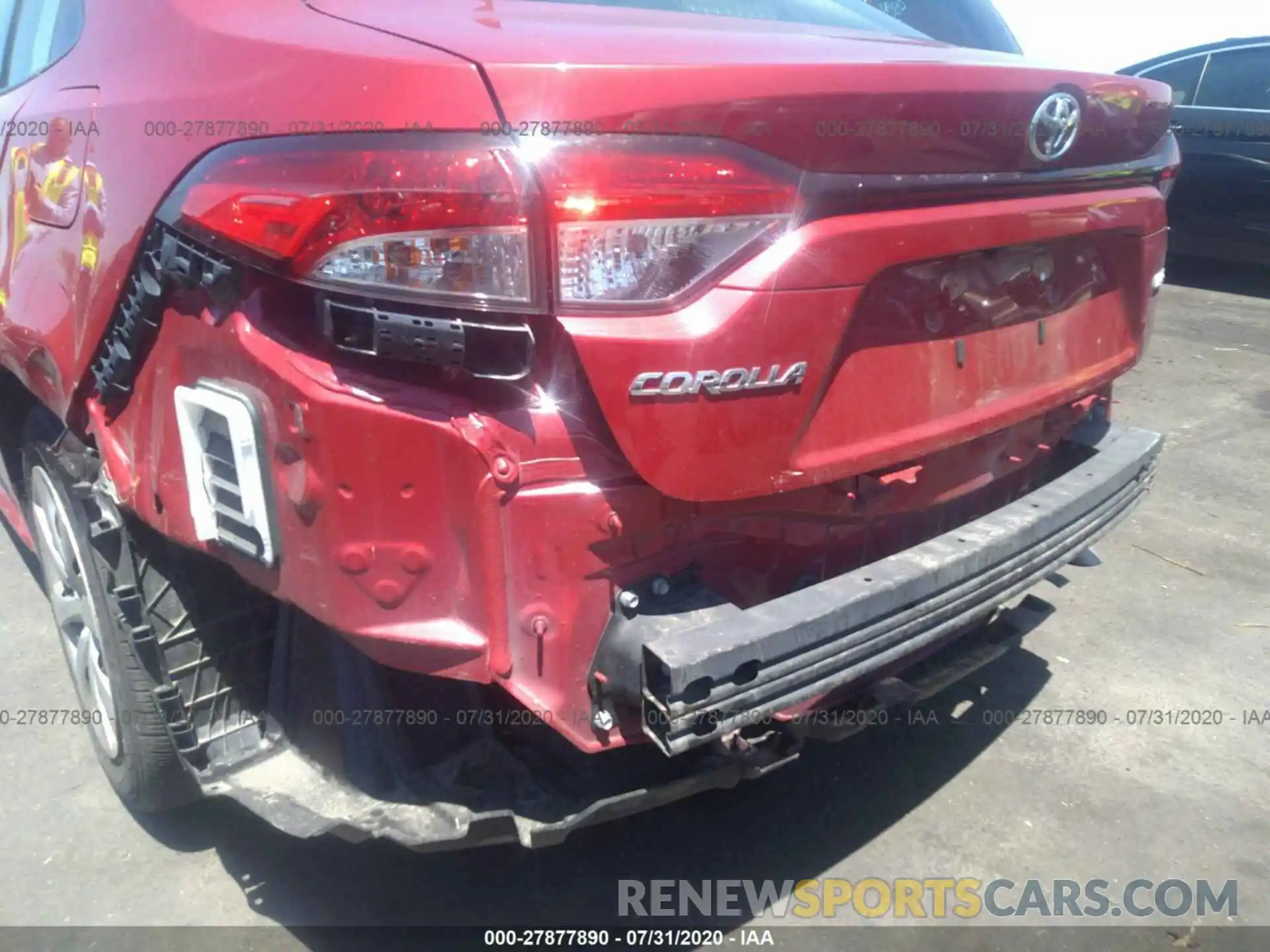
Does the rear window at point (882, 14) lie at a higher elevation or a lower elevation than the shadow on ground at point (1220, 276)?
higher

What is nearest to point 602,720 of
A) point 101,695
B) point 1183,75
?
point 101,695

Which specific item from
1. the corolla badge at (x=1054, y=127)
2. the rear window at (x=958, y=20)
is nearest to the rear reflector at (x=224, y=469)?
the corolla badge at (x=1054, y=127)

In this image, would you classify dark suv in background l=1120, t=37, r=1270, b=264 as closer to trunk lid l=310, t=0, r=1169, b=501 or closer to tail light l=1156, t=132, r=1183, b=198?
tail light l=1156, t=132, r=1183, b=198

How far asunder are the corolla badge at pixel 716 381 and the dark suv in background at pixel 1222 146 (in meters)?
7.82

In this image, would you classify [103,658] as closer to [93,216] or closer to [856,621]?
[93,216]

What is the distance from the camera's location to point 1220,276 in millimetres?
9055

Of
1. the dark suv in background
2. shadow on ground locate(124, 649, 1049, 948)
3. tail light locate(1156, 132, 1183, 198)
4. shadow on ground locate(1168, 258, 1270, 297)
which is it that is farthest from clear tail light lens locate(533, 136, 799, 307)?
shadow on ground locate(1168, 258, 1270, 297)

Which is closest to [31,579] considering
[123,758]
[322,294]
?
[123,758]

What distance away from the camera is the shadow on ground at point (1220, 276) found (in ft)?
28.1

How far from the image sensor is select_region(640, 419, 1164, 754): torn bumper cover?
4.89 ft

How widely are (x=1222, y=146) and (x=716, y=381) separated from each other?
8273mm

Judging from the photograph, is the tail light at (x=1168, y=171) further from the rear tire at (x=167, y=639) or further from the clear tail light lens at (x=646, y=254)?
the rear tire at (x=167, y=639)

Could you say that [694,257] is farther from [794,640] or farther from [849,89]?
[794,640]

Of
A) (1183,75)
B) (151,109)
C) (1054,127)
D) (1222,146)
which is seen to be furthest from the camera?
(1183,75)
